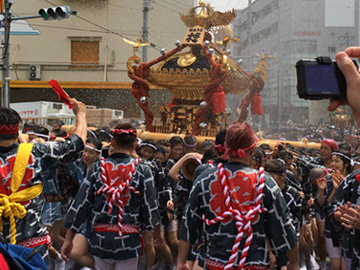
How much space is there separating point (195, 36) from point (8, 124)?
7.85 meters

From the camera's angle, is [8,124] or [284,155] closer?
[8,124]

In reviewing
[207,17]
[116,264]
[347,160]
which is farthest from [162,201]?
[207,17]

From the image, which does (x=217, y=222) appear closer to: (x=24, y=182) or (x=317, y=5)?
(x=24, y=182)

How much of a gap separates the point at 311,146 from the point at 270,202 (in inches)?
265

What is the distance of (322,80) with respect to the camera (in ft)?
5.96

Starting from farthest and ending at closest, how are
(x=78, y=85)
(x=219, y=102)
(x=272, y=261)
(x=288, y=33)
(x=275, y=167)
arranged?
1. (x=78, y=85)
2. (x=288, y=33)
3. (x=219, y=102)
4. (x=275, y=167)
5. (x=272, y=261)

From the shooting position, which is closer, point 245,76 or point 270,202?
point 270,202

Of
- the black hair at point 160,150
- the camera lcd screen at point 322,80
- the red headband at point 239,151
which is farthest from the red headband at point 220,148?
the camera lcd screen at point 322,80

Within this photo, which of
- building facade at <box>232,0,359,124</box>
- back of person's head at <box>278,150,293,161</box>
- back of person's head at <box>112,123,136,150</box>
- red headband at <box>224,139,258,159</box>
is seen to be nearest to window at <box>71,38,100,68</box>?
building facade at <box>232,0,359,124</box>

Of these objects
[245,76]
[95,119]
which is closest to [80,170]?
[245,76]

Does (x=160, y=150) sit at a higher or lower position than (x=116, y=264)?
higher

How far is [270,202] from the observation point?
10.0 feet

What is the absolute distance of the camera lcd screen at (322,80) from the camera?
5.91 ft

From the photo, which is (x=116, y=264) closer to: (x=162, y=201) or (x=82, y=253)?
(x=82, y=253)
